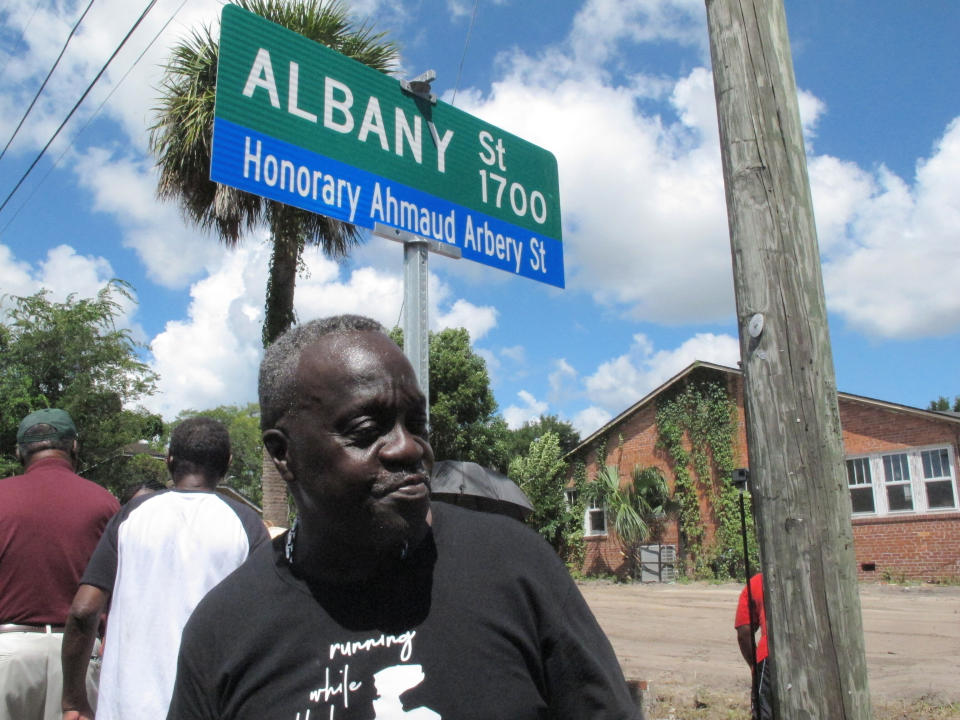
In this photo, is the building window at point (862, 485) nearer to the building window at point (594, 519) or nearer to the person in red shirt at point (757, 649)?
the building window at point (594, 519)

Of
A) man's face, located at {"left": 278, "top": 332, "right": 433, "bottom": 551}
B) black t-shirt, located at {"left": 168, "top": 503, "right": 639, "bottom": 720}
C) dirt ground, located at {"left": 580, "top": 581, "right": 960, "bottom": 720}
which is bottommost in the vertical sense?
dirt ground, located at {"left": 580, "top": 581, "right": 960, "bottom": 720}

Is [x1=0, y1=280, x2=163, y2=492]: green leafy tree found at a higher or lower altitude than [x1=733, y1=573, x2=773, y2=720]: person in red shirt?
higher

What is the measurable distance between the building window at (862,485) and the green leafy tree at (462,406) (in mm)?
9509

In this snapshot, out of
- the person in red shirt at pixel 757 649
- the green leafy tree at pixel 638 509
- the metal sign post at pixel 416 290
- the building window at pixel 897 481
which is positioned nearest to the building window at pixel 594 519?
the green leafy tree at pixel 638 509

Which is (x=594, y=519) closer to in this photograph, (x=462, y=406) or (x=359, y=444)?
(x=462, y=406)

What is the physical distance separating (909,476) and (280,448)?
20.8 m

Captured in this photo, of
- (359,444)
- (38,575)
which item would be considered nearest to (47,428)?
(38,575)

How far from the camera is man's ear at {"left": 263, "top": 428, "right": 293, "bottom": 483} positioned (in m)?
1.48

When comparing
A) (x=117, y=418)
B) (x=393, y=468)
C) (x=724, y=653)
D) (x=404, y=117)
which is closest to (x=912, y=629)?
(x=724, y=653)

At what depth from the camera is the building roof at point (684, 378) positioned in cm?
1903

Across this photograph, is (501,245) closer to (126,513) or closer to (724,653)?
(126,513)

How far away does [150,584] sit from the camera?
2.94 meters

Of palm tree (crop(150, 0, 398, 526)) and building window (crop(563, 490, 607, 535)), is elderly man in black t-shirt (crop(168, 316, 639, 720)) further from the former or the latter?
building window (crop(563, 490, 607, 535))

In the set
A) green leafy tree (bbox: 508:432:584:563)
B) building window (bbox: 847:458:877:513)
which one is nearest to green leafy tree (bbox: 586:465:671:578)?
green leafy tree (bbox: 508:432:584:563)
